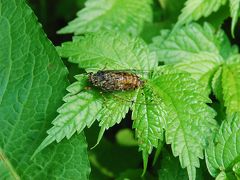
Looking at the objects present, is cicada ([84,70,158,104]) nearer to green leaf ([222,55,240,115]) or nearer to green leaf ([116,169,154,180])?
green leaf ([222,55,240,115])

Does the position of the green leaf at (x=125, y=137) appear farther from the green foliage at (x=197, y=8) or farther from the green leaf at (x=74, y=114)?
the green leaf at (x=74, y=114)

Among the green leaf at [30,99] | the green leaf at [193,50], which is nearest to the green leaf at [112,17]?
the green leaf at [193,50]

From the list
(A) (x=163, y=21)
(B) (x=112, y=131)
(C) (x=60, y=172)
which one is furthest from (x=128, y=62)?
(B) (x=112, y=131)

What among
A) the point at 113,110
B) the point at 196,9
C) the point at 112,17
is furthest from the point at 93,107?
the point at 196,9

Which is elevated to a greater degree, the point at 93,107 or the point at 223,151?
the point at 93,107

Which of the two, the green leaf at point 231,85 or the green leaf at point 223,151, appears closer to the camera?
the green leaf at point 223,151

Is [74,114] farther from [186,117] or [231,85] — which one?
[231,85]

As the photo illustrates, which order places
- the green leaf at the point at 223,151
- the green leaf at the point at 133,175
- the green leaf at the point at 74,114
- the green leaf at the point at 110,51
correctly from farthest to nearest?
the green leaf at the point at 133,175
the green leaf at the point at 110,51
the green leaf at the point at 223,151
the green leaf at the point at 74,114
